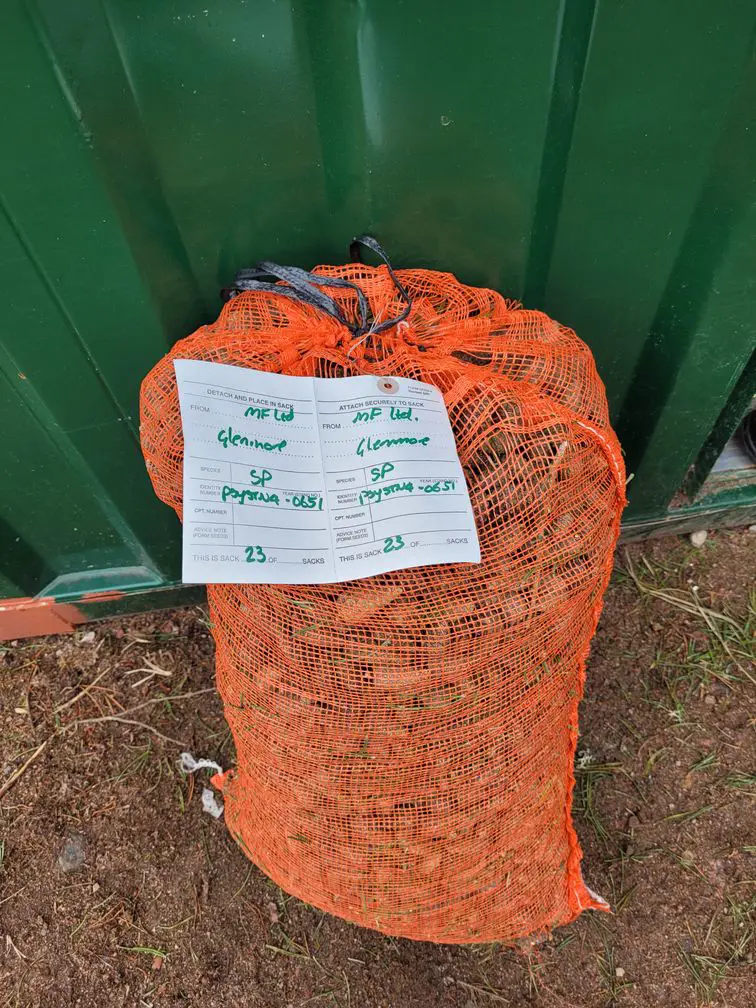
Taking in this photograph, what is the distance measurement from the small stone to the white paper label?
1235 mm

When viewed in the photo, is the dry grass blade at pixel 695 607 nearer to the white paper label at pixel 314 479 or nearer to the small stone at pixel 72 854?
the white paper label at pixel 314 479

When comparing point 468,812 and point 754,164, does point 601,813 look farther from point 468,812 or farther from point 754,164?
point 754,164

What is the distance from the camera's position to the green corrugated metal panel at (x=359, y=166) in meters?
0.95

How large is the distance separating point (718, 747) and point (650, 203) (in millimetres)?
1390

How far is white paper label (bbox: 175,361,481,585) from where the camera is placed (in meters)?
0.87

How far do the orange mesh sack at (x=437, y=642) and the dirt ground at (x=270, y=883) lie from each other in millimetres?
232

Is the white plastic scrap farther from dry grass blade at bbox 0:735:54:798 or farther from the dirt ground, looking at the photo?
dry grass blade at bbox 0:735:54:798

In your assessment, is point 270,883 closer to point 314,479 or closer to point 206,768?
point 206,768

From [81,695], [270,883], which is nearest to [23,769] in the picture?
[81,695]

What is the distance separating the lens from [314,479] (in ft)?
3.08

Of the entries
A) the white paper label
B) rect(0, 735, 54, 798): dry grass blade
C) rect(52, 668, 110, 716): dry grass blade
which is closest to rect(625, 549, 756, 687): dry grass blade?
the white paper label

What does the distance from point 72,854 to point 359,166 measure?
1.71 meters

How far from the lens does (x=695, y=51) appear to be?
1.03 meters

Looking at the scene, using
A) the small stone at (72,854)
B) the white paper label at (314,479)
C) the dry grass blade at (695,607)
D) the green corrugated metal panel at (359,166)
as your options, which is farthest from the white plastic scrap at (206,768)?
the dry grass blade at (695,607)
